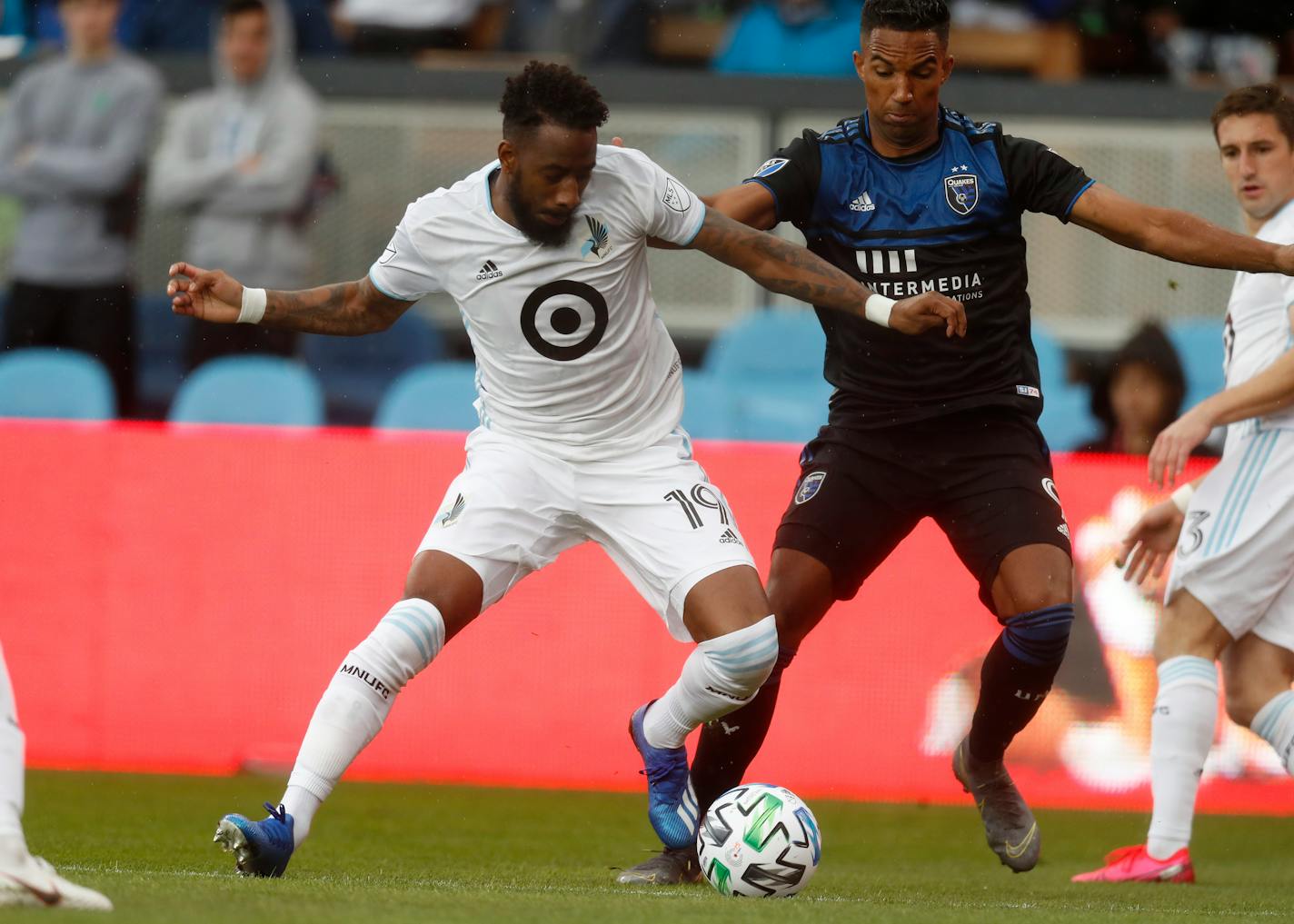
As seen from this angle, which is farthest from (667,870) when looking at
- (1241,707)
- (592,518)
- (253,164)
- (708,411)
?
(253,164)

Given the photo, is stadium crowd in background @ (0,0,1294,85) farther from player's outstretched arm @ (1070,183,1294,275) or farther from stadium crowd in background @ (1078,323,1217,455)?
player's outstretched arm @ (1070,183,1294,275)

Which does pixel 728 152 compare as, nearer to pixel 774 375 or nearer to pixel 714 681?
Result: pixel 774 375

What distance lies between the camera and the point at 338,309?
557 centimetres

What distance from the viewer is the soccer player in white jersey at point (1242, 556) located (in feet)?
19.3

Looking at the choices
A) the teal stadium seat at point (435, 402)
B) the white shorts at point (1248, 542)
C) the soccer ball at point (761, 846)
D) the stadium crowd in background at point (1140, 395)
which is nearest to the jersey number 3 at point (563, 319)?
the soccer ball at point (761, 846)

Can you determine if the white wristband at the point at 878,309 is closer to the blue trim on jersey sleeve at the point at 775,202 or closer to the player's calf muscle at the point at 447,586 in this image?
the blue trim on jersey sleeve at the point at 775,202

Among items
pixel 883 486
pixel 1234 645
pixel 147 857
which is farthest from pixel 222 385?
pixel 1234 645

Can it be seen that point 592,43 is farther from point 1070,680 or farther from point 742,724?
point 742,724

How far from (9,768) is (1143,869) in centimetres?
365

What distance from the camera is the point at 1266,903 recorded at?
17.9 ft

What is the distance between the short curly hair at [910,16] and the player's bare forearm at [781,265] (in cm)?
74

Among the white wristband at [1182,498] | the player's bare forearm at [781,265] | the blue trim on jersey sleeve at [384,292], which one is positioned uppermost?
the player's bare forearm at [781,265]

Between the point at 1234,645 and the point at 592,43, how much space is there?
584cm

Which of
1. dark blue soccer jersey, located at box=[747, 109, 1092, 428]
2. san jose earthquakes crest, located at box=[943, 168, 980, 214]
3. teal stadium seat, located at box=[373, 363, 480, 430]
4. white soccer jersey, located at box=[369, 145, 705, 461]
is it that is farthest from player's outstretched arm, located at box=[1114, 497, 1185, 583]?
teal stadium seat, located at box=[373, 363, 480, 430]
